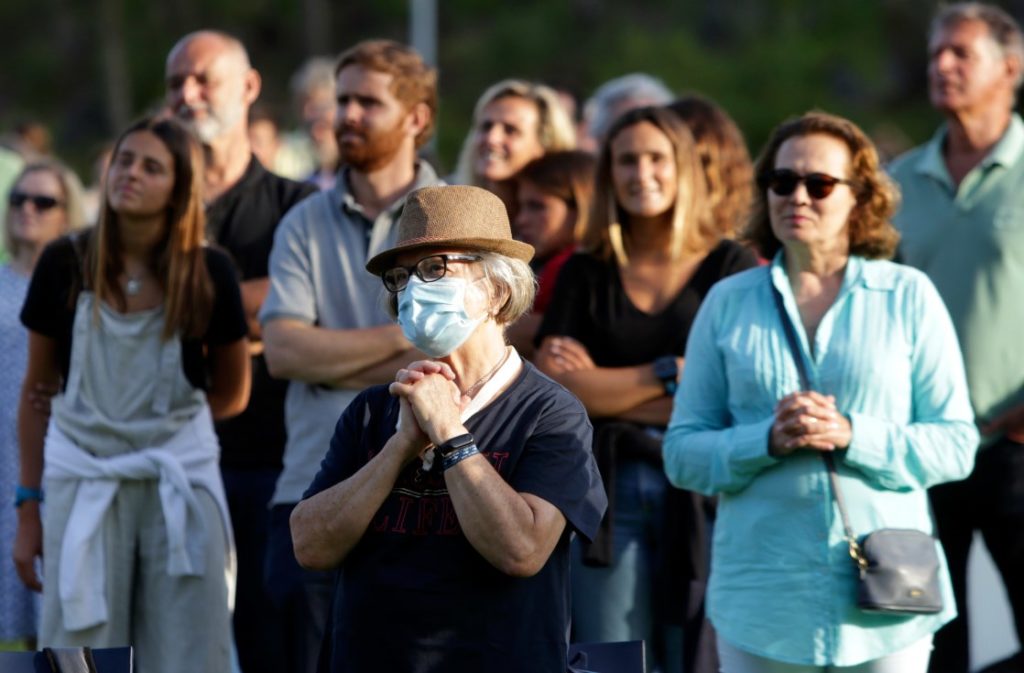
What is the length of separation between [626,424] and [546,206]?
4.44 ft

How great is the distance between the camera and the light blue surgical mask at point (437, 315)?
12.5 feet

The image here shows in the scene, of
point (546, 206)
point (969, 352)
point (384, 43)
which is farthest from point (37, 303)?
point (969, 352)

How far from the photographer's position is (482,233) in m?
3.88

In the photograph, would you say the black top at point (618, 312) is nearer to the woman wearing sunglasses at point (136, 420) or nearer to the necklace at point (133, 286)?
the woman wearing sunglasses at point (136, 420)

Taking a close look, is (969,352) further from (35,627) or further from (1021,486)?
(35,627)

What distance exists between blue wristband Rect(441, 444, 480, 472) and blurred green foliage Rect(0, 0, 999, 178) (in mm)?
21236

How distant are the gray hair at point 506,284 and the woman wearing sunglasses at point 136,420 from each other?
70.3 inches

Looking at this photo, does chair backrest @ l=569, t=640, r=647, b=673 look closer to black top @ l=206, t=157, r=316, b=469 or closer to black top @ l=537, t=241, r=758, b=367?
black top @ l=537, t=241, r=758, b=367

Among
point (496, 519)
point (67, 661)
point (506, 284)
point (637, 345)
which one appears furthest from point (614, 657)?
point (637, 345)

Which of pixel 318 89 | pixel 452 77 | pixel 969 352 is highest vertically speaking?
pixel 452 77

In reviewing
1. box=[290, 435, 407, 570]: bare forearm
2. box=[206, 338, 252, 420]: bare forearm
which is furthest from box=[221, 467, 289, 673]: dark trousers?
box=[290, 435, 407, 570]: bare forearm

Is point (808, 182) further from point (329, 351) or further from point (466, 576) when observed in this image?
point (466, 576)

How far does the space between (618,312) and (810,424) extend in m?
1.18

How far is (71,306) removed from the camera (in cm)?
559
